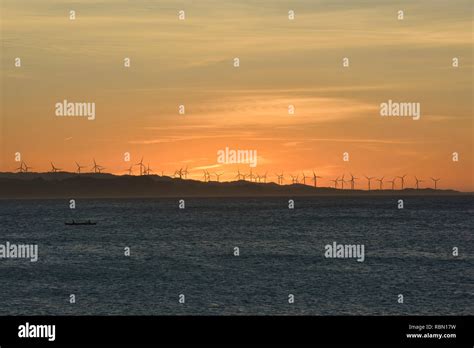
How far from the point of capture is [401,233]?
636 ft

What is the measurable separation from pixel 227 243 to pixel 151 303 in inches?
3430

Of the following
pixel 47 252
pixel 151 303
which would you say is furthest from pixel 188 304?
pixel 47 252

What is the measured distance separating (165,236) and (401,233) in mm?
61289

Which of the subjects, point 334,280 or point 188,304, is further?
point 334,280

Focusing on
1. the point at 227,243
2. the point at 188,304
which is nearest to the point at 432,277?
the point at 188,304

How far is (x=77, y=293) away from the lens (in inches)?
3450

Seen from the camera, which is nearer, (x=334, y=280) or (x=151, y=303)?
(x=151, y=303)
